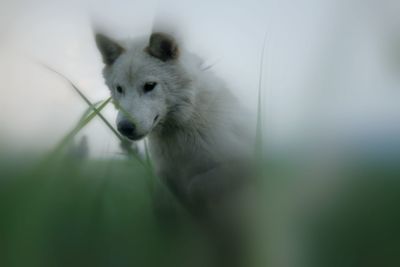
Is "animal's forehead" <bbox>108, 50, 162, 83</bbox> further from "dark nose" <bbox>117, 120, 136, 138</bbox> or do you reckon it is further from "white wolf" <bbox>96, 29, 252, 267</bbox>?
"dark nose" <bbox>117, 120, 136, 138</bbox>

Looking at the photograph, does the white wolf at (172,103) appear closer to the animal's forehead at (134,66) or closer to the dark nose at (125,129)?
the animal's forehead at (134,66)

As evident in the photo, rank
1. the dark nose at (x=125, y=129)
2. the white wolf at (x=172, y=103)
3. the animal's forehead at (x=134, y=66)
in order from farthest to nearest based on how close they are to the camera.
Result: the animal's forehead at (x=134, y=66), the white wolf at (x=172, y=103), the dark nose at (x=125, y=129)

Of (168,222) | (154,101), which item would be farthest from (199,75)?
(168,222)

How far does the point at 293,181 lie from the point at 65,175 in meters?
0.09

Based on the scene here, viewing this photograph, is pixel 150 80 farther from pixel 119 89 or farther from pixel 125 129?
pixel 125 129

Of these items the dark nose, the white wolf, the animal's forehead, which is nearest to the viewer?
the dark nose

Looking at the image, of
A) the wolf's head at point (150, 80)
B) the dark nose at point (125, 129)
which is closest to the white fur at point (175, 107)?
the wolf's head at point (150, 80)

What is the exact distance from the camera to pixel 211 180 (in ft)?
2.09

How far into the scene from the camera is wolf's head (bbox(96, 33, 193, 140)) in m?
0.82

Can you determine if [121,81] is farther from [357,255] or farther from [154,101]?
[357,255]

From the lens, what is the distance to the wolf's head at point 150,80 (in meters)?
0.82

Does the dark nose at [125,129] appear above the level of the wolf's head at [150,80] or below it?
above

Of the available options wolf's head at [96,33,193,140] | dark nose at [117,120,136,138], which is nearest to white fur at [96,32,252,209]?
wolf's head at [96,33,193,140]

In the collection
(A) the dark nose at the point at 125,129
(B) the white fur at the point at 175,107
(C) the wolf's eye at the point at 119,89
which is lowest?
(B) the white fur at the point at 175,107
